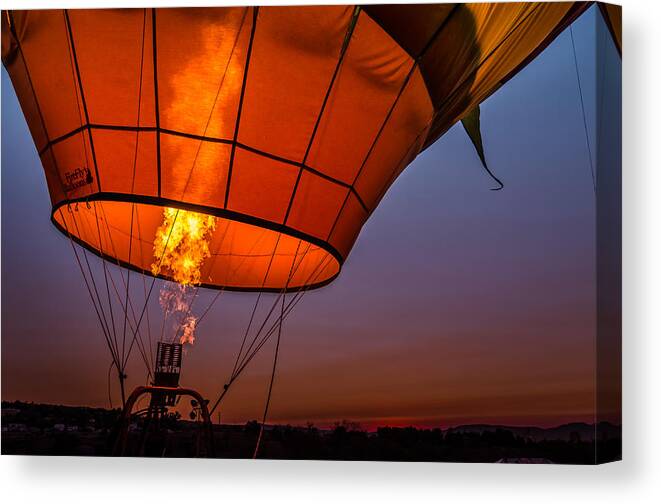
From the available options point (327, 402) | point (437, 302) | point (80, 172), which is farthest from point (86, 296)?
point (437, 302)

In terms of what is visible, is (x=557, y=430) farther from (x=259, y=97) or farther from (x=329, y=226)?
(x=259, y=97)

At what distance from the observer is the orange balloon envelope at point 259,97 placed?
4207 mm

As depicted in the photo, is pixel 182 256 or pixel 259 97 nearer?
pixel 259 97

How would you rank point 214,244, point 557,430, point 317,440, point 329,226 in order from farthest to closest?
point 214,244, point 329,226, point 317,440, point 557,430

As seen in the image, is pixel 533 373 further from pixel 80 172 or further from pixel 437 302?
pixel 80 172

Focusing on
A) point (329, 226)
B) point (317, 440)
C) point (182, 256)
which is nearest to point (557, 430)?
point (317, 440)

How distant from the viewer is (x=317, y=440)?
4.26 meters

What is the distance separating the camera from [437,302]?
425cm

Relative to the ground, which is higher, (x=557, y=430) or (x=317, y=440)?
(x=557, y=430)

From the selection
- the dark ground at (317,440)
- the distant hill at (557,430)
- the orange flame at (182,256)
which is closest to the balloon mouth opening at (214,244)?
the orange flame at (182,256)

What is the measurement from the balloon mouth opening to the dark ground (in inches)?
24.6

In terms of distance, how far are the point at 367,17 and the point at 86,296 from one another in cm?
164

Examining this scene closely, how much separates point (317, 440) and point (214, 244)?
1174mm

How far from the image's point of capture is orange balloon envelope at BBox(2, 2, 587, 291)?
4.21m
